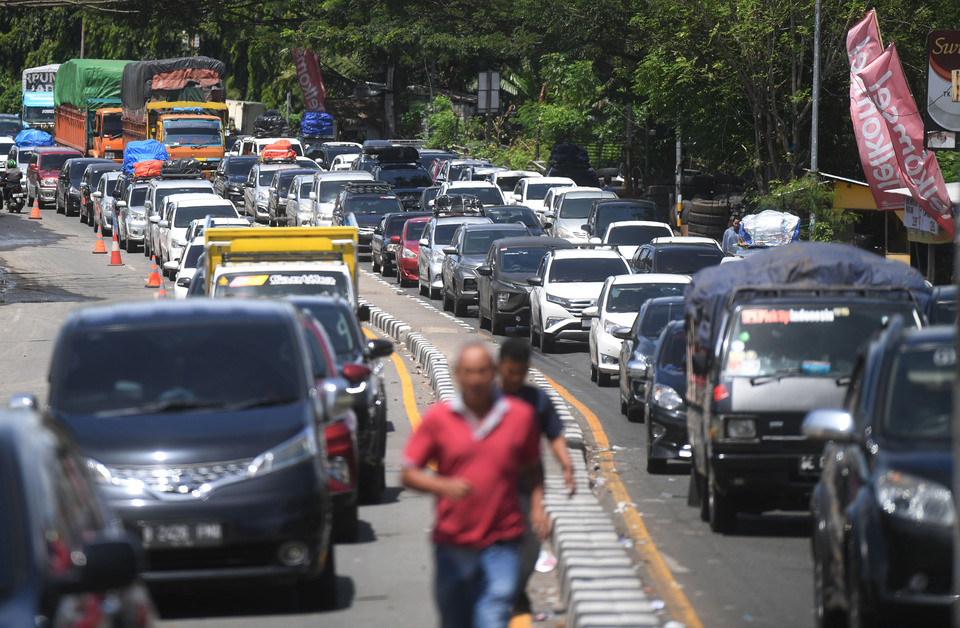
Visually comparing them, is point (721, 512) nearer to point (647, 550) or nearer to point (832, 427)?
point (647, 550)

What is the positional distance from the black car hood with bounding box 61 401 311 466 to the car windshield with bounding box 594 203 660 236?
28.1 m

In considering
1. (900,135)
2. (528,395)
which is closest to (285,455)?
(528,395)

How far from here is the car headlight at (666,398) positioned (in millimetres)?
15133

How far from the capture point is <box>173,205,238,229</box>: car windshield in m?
37.7

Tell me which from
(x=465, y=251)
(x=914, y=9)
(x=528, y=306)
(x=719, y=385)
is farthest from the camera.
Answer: (x=914, y=9)

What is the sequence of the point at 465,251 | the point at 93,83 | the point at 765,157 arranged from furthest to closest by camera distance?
1. the point at 93,83
2. the point at 765,157
3. the point at 465,251

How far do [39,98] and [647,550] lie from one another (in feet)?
290

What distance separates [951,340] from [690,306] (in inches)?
231

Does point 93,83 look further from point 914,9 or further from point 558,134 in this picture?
point 914,9

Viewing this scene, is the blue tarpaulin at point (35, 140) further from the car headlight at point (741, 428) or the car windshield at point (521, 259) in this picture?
the car headlight at point (741, 428)

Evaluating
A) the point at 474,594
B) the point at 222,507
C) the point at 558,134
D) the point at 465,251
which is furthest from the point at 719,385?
the point at 558,134

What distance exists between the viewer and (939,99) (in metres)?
25.4

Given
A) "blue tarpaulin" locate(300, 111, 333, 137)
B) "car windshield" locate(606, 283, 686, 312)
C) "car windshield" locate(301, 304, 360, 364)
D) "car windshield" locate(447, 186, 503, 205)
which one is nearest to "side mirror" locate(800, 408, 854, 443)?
"car windshield" locate(301, 304, 360, 364)

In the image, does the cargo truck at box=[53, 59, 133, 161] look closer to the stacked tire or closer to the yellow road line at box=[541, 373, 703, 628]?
the stacked tire
